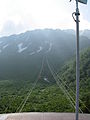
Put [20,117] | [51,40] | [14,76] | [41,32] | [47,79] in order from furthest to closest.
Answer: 1. [41,32]
2. [51,40]
3. [14,76]
4. [47,79]
5. [20,117]

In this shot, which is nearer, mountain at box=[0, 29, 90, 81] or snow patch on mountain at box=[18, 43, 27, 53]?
mountain at box=[0, 29, 90, 81]

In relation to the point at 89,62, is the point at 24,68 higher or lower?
lower

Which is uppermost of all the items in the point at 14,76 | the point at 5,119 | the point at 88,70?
the point at 5,119

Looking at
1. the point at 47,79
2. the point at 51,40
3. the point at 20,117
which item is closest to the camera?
the point at 20,117

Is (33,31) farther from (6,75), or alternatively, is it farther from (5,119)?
(5,119)

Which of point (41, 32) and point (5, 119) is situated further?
point (41, 32)

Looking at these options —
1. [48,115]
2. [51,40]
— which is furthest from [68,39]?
[48,115]

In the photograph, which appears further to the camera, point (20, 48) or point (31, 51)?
point (20, 48)

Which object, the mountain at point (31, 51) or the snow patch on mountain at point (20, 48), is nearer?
the mountain at point (31, 51)
